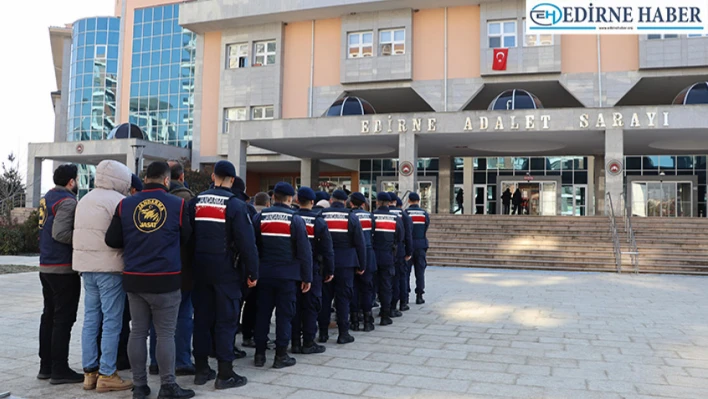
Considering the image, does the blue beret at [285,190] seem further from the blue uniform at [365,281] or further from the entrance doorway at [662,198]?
the entrance doorway at [662,198]

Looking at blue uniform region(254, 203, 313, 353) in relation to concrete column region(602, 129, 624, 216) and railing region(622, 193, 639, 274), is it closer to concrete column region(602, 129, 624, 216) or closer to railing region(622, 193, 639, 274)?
railing region(622, 193, 639, 274)

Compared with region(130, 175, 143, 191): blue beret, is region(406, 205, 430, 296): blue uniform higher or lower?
lower

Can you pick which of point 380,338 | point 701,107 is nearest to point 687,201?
point 701,107

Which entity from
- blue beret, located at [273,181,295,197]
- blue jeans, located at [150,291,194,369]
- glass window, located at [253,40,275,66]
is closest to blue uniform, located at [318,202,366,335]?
blue beret, located at [273,181,295,197]

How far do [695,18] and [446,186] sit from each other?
15.3m

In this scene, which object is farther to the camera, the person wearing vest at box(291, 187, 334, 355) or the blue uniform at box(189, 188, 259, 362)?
the person wearing vest at box(291, 187, 334, 355)

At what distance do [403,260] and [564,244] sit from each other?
403 inches

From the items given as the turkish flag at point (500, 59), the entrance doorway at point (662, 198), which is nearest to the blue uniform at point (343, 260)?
the turkish flag at point (500, 59)

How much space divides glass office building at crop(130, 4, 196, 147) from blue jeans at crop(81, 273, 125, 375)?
3302 centimetres

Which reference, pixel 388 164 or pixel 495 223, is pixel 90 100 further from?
pixel 495 223

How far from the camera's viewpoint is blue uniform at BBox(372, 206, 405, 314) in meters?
8.04

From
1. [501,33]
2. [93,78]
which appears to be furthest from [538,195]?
[93,78]

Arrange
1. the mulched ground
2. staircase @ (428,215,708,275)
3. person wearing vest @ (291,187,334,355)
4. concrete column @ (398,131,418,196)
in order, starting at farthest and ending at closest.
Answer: concrete column @ (398,131,418,196) < staircase @ (428,215,708,275) < the mulched ground < person wearing vest @ (291,187,334,355)

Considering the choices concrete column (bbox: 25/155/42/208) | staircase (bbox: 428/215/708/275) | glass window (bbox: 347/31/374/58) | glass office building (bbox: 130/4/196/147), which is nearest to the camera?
staircase (bbox: 428/215/708/275)
